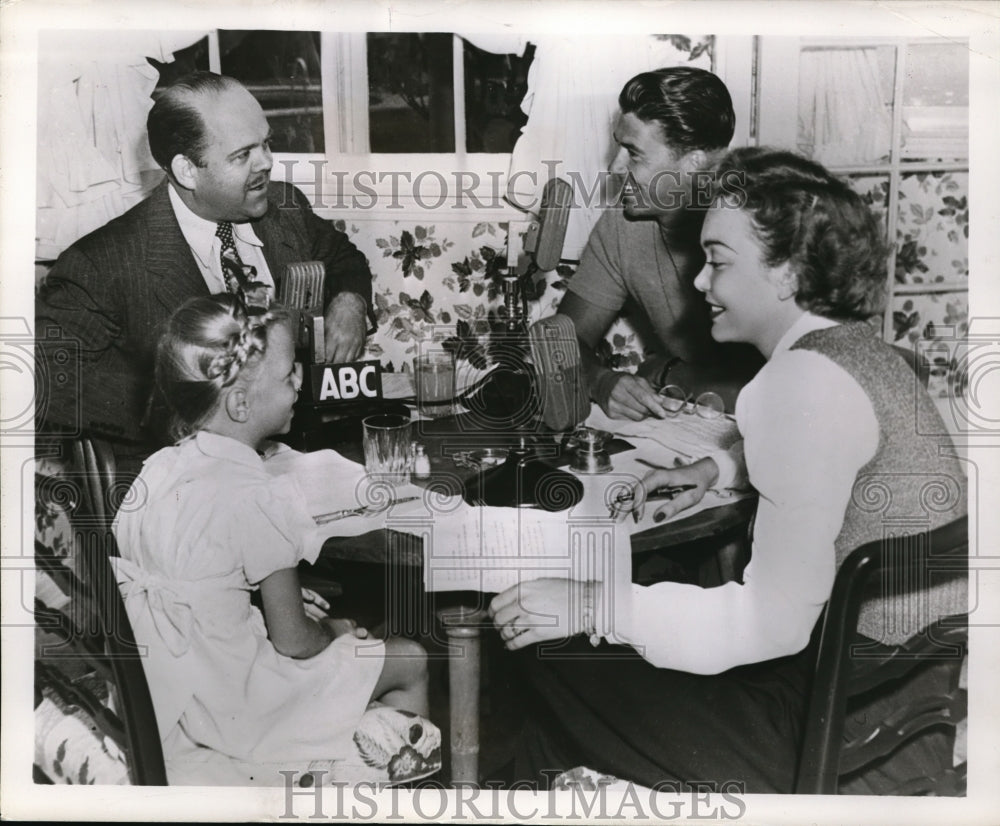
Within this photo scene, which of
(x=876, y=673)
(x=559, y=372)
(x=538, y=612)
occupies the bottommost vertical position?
(x=876, y=673)

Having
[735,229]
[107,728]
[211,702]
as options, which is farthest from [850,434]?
[107,728]

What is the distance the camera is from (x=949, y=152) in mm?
2135

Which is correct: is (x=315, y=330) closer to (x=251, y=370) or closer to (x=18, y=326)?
(x=251, y=370)

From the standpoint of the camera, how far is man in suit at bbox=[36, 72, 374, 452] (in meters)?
2.13

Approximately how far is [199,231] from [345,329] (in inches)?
14.0

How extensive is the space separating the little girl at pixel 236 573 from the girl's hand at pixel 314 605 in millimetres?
A: 11

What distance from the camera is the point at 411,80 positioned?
213 centimetres

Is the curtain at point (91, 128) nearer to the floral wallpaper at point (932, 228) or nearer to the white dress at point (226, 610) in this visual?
the white dress at point (226, 610)

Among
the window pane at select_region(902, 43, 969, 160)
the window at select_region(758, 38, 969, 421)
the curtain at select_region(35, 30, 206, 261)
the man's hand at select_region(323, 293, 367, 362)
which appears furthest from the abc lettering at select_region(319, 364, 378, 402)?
the window pane at select_region(902, 43, 969, 160)

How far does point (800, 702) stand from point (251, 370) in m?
1.25

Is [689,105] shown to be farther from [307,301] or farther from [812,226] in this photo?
[307,301]

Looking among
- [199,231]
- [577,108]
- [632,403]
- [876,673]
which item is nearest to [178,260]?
[199,231]

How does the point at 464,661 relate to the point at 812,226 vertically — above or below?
below

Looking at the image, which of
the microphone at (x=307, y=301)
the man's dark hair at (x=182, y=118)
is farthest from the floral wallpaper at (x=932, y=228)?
the man's dark hair at (x=182, y=118)
